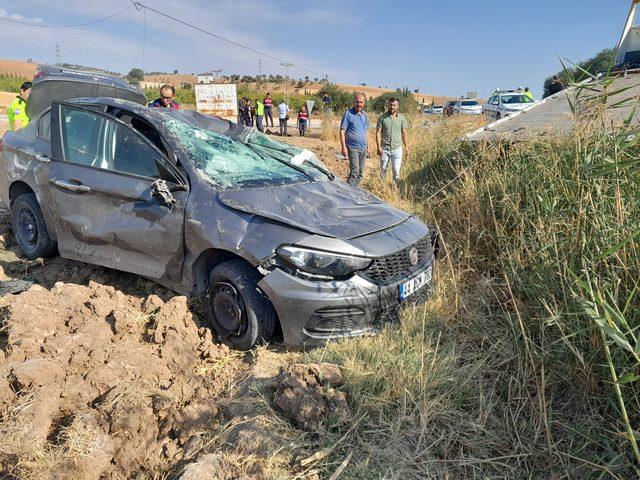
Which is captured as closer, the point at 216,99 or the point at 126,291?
the point at 126,291

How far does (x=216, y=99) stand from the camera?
52.1 ft

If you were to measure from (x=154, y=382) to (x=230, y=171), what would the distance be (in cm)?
162

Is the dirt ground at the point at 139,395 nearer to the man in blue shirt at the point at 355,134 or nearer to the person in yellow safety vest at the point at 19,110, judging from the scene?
the man in blue shirt at the point at 355,134

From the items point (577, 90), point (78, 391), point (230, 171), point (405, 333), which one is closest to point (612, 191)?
point (577, 90)

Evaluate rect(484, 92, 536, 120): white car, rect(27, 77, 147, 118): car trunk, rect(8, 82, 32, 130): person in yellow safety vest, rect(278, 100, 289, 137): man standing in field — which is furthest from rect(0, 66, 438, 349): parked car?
rect(278, 100, 289, 137): man standing in field

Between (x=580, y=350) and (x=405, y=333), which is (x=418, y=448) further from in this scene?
(x=580, y=350)

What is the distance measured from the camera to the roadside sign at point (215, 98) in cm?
1580

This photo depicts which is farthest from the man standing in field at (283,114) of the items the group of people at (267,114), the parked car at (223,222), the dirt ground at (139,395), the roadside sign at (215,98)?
the dirt ground at (139,395)

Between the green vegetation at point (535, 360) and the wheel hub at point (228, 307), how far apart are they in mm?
525

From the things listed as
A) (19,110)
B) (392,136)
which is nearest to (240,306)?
(392,136)

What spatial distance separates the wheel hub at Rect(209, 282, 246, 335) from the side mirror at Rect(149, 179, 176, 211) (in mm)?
701

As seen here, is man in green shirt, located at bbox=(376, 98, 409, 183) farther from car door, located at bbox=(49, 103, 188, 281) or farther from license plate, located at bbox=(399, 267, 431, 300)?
car door, located at bbox=(49, 103, 188, 281)

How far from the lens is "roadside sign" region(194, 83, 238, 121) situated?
15.8 meters

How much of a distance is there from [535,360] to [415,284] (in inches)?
34.0
